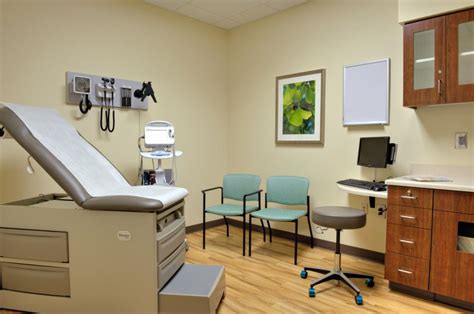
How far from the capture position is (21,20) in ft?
9.61

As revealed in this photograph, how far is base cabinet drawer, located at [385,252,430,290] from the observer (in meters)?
2.42

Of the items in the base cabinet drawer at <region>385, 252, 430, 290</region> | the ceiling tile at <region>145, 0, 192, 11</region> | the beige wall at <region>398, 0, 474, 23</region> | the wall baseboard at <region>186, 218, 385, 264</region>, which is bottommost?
the wall baseboard at <region>186, 218, 385, 264</region>

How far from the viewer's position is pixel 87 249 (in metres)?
2.09

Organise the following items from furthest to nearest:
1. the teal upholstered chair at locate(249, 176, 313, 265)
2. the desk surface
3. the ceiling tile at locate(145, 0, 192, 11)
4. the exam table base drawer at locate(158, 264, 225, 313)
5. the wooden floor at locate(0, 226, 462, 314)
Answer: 1. the ceiling tile at locate(145, 0, 192, 11)
2. the teal upholstered chair at locate(249, 176, 313, 265)
3. the desk surface
4. the wooden floor at locate(0, 226, 462, 314)
5. the exam table base drawer at locate(158, 264, 225, 313)

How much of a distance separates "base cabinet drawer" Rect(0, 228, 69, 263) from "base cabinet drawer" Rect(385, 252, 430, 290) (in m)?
2.37

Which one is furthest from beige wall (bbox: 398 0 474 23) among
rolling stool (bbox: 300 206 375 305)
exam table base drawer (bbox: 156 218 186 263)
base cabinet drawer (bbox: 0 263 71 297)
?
base cabinet drawer (bbox: 0 263 71 297)

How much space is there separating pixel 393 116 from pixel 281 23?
183 centimetres

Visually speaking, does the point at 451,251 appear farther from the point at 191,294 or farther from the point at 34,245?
the point at 34,245

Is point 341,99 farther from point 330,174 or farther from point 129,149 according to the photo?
point 129,149

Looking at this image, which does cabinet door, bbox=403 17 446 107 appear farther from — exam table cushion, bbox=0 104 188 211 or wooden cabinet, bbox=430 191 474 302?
exam table cushion, bbox=0 104 188 211

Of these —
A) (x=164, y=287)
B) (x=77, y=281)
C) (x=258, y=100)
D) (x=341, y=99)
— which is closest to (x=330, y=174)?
(x=341, y=99)

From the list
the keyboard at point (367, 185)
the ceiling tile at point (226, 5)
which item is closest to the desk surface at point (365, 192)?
the keyboard at point (367, 185)

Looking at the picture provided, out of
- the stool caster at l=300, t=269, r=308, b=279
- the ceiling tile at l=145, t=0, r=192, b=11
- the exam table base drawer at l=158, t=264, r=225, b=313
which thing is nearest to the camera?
Answer: the exam table base drawer at l=158, t=264, r=225, b=313

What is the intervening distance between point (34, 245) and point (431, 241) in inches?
109
